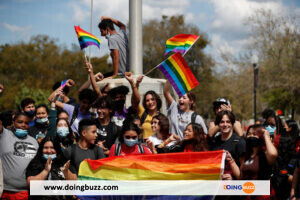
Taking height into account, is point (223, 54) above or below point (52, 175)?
→ above

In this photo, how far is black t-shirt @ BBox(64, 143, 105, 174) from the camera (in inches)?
208

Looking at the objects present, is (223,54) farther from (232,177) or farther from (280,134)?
(232,177)

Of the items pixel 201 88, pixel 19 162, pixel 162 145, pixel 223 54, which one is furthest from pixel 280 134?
pixel 201 88

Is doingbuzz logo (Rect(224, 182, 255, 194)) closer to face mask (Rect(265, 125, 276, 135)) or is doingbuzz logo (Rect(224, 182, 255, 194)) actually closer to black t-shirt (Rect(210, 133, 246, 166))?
black t-shirt (Rect(210, 133, 246, 166))

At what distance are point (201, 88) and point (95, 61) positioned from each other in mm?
13612

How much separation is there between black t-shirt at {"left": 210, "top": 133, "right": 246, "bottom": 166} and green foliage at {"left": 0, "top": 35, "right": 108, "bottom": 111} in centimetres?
3929

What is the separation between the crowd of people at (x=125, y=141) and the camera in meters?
4.93

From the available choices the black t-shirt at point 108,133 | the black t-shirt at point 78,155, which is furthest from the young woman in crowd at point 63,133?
the black t-shirt at point 78,155

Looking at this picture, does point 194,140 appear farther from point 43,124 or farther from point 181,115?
point 43,124

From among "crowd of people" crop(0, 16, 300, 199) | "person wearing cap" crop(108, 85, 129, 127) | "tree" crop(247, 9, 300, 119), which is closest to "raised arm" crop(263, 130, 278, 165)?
"crowd of people" crop(0, 16, 300, 199)

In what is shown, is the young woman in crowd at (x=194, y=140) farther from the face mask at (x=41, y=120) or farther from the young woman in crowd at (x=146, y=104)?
the face mask at (x=41, y=120)

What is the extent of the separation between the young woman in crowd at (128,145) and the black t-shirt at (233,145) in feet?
2.98

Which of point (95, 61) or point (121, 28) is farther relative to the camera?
point (95, 61)

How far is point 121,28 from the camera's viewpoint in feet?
29.1
